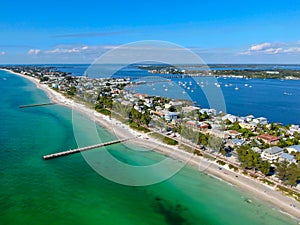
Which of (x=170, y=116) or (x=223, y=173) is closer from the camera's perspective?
(x=223, y=173)

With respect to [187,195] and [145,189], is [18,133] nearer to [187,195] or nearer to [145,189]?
[145,189]

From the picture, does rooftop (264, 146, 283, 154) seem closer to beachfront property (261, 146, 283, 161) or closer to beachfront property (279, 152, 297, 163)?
beachfront property (261, 146, 283, 161)

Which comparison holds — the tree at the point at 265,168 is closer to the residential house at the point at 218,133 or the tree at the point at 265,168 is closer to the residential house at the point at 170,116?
the residential house at the point at 218,133

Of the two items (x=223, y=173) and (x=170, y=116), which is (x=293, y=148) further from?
(x=170, y=116)

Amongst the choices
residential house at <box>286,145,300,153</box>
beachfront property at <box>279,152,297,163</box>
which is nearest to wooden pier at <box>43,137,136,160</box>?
beachfront property at <box>279,152,297,163</box>

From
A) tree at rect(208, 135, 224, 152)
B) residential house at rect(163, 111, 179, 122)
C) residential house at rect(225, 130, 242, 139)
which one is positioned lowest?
residential house at rect(225, 130, 242, 139)

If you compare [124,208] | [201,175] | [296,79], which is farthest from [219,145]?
[296,79]

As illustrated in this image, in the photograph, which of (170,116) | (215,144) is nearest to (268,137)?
(215,144)

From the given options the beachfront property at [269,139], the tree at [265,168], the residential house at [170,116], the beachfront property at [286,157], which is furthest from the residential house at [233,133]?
the tree at [265,168]

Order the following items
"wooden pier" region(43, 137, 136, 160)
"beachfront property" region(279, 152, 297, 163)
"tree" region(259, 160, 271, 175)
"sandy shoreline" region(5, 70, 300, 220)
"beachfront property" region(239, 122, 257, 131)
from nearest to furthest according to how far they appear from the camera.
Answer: "sandy shoreline" region(5, 70, 300, 220) < "tree" region(259, 160, 271, 175) < "beachfront property" region(279, 152, 297, 163) < "wooden pier" region(43, 137, 136, 160) < "beachfront property" region(239, 122, 257, 131)
